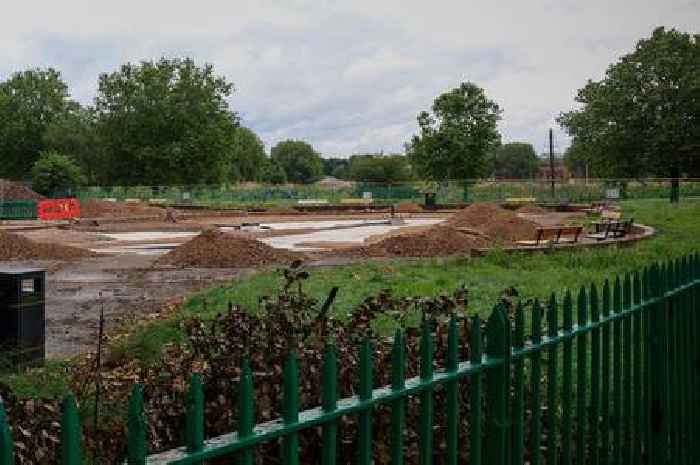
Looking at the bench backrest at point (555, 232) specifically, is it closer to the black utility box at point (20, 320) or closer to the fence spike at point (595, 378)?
the black utility box at point (20, 320)

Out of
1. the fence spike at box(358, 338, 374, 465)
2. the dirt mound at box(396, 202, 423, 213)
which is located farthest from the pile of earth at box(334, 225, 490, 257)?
the dirt mound at box(396, 202, 423, 213)

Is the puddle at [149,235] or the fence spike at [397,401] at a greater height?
the fence spike at [397,401]

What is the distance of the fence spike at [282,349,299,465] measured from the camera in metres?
2.14

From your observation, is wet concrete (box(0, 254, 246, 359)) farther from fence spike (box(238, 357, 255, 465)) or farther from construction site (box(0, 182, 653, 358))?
fence spike (box(238, 357, 255, 465))

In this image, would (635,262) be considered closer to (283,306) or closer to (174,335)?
(174,335)

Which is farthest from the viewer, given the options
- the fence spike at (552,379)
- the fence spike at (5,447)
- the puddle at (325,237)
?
the puddle at (325,237)

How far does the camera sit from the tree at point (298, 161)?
17062 cm

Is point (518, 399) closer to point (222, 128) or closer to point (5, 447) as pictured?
point (5, 447)

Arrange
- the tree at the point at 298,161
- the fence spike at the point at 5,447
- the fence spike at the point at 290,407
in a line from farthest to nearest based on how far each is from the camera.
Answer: the tree at the point at 298,161
the fence spike at the point at 290,407
the fence spike at the point at 5,447

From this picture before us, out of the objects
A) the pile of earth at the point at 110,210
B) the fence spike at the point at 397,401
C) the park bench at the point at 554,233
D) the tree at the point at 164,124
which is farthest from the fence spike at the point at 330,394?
the tree at the point at 164,124

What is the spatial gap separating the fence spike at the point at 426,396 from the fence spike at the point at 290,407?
1.71 feet

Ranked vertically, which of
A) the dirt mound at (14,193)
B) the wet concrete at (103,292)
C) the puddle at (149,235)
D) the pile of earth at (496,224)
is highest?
the dirt mound at (14,193)

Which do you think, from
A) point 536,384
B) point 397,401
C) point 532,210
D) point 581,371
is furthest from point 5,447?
point 532,210

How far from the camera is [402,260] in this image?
19.7 metres
